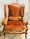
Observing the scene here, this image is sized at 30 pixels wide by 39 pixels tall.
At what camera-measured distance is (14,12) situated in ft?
8.28

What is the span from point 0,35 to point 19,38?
581 mm

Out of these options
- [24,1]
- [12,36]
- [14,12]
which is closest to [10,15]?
[14,12]

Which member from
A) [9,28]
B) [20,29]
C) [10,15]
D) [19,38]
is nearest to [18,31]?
[20,29]

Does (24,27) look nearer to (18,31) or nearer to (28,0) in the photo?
(18,31)

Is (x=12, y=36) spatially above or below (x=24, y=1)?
below

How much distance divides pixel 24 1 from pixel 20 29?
1430 mm

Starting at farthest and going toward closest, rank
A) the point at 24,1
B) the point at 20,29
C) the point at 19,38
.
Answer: the point at 24,1 < the point at 19,38 < the point at 20,29

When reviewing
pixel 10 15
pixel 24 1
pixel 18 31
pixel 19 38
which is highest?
pixel 24 1

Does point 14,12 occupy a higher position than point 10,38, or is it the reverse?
point 14,12

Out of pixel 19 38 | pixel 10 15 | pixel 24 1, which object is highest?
pixel 24 1

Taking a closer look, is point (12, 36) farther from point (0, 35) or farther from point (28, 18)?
point (28, 18)

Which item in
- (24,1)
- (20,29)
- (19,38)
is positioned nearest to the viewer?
(20,29)

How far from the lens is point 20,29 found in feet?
6.40

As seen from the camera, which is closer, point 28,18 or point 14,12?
point 14,12
